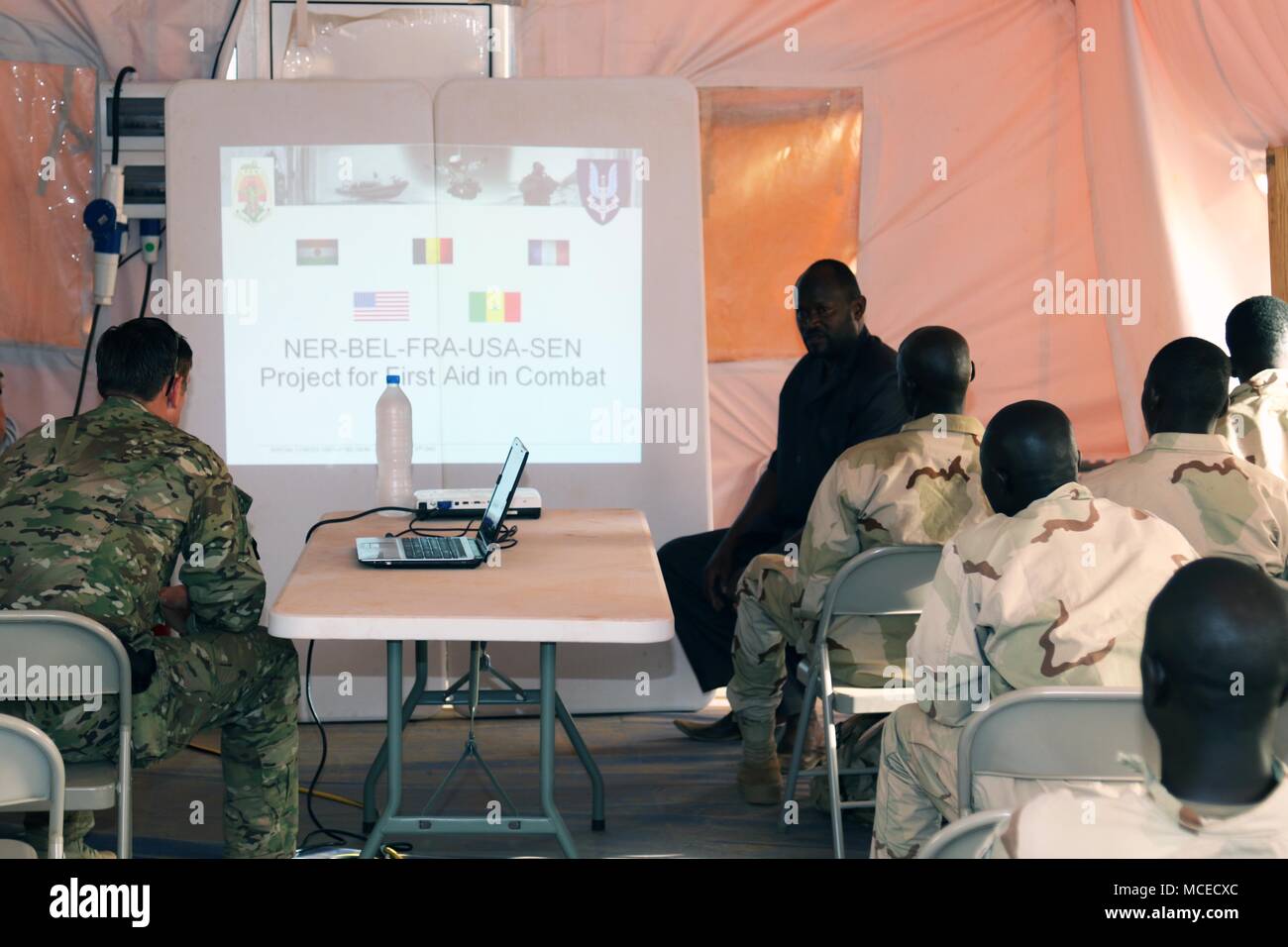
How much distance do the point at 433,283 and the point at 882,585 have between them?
218 centimetres

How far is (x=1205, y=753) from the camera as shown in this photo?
1213 mm

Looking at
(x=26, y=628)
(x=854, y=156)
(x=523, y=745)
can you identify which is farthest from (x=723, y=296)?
(x=26, y=628)

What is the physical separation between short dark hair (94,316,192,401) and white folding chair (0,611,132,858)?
2.16ft

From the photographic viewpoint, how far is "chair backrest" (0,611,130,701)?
227 cm

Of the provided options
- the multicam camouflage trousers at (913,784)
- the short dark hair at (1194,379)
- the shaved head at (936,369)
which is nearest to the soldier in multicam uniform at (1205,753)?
the multicam camouflage trousers at (913,784)

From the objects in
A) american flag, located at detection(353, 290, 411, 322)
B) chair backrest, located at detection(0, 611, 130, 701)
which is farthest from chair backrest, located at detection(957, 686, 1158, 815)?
american flag, located at detection(353, 290, 411, 322)

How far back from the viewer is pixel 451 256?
15.1 ft

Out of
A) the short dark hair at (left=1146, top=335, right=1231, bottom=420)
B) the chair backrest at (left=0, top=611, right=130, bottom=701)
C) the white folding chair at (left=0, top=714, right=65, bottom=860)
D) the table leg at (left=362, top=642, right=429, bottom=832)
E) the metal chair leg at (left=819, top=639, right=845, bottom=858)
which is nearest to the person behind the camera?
the white folding chair at (left=0, top=714, right=65, bottom=860)

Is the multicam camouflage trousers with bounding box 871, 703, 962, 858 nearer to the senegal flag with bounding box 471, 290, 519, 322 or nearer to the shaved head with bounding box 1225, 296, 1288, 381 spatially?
the shaved head with bounding box 1225, 296, 1288, 381

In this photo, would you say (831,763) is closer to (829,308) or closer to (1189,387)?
(1189,387)

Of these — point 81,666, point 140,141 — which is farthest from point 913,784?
point 140,141

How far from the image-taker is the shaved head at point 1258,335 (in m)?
3.83

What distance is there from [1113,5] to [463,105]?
2.52 metres

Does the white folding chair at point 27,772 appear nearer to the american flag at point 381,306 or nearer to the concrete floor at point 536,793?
the concrete floor at point 536,793
